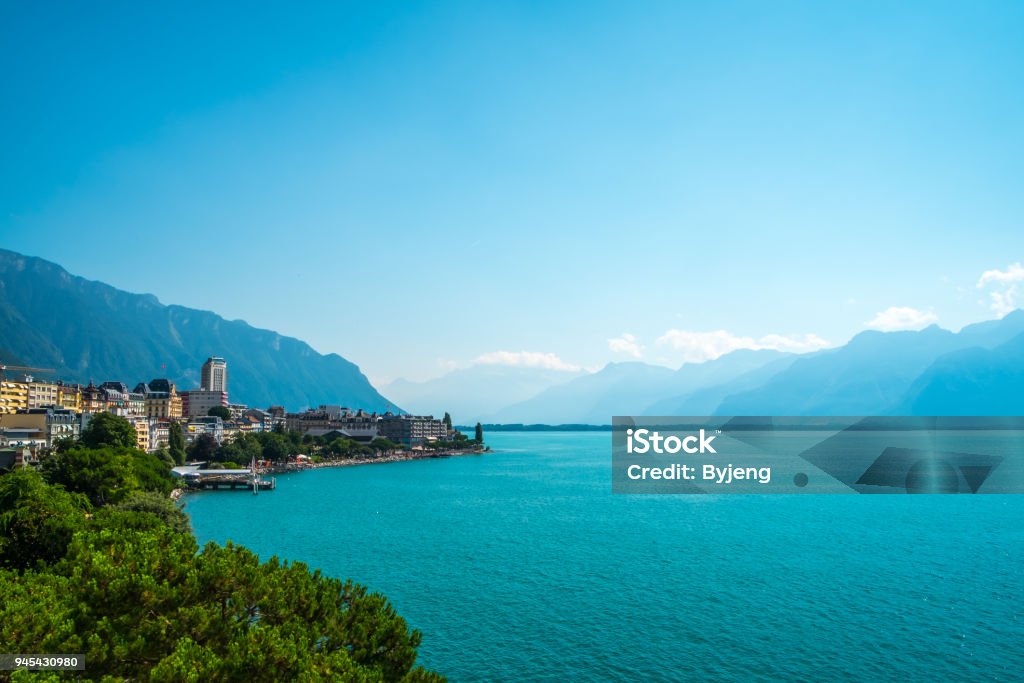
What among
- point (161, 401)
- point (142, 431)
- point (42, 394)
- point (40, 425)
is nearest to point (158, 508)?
point (40, 425)

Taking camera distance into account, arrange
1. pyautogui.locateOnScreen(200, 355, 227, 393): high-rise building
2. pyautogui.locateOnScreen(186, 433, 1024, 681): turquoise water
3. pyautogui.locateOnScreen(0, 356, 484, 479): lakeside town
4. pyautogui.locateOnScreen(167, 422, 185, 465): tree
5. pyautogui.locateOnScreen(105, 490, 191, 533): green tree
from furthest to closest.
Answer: pyautogui.locateOnScreen(200, 355, 227, 393): high-rise building, pyautogui.locateOnScreen(167, 422, 185, 465): tree, pyautogui.locateOnScreen(0, 356, 484, 479): lakeside town, pyautogui.locateOnScreen(105, 490, 191, 533): green tree, pyautogui.locateOnScreen(186, 433, 1024, 681): turquoise water

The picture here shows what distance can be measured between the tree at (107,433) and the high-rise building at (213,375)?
117 meters

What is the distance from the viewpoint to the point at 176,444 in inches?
3413

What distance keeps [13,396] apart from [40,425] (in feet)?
67.5

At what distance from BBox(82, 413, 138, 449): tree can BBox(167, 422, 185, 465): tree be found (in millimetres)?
17990

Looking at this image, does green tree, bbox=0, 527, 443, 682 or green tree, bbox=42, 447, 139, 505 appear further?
green tree, bbox=42, 447, 139, 505

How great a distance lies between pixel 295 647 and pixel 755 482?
75623mm

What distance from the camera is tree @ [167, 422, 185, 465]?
8380 cm

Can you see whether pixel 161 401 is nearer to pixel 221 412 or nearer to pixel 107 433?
pixel 221 412

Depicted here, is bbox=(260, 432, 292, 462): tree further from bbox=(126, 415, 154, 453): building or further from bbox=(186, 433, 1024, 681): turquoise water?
bbox=(186, 433, 1024, 681): turquoise water

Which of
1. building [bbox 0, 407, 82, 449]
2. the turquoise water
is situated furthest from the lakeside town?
the turquoise water

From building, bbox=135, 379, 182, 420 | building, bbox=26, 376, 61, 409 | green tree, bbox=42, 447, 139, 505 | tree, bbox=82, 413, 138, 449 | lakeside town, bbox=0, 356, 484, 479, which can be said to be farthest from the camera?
building, bbox=135, 379, 182, 420

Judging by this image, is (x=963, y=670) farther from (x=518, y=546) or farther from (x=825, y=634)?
(x=518, y=546)

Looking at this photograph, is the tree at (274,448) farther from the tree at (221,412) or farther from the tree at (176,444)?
the tree at (221,412)
